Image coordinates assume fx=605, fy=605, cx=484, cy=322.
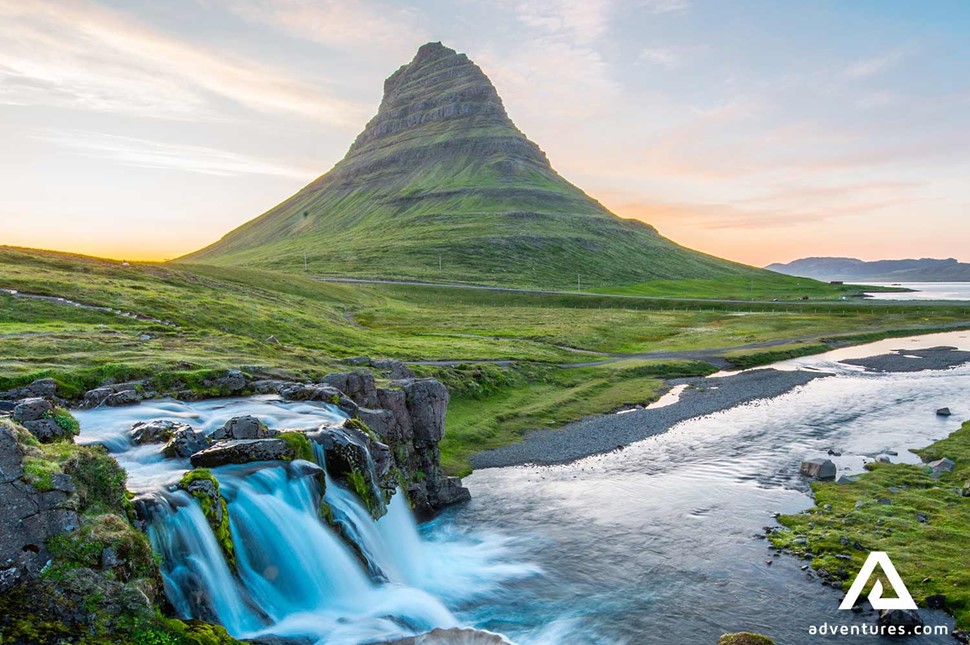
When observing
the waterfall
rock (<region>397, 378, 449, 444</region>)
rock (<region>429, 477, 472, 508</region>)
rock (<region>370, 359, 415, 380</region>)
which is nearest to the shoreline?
rock (<region>429, 477, 472, 508</region>)

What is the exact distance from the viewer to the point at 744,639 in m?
20.2

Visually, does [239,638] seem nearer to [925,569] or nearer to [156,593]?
[156,593]

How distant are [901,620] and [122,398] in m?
36.5

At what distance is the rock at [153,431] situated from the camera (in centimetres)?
2673

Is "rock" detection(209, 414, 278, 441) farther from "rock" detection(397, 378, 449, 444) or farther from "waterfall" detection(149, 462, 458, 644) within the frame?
"rock" detection(397, 378, 449, 444)

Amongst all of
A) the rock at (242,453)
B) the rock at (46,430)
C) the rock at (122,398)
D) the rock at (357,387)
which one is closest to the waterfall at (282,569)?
the rock at (242,453)

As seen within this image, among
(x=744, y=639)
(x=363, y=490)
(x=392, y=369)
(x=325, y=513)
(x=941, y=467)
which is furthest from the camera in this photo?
(x=392, y=369)

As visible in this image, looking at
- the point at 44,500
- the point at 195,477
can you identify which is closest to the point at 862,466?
the point at 195,477

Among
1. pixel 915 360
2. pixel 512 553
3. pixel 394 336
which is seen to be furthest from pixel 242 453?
pixel 915 360

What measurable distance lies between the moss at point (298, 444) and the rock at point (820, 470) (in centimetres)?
3098

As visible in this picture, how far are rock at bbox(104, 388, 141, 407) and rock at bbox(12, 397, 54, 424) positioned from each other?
10.1 m

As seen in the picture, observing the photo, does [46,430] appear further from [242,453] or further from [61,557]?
[61,557]

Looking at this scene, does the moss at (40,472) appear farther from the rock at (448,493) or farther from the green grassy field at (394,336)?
the rock at (448,493)

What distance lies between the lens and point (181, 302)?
75188mm
